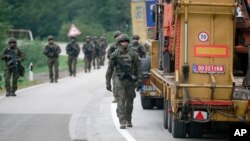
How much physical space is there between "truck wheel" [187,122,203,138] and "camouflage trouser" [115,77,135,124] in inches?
78.5

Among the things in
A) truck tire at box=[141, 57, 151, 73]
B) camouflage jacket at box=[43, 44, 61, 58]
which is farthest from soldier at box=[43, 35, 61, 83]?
truck tire at box=[141, 57, 151, 73]

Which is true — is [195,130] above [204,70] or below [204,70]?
below

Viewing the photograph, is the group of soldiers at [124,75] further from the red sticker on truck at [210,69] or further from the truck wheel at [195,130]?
the red sticker on truck at [210,69]

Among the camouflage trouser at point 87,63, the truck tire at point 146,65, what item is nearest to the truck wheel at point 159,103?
the truck tire at point 146,65

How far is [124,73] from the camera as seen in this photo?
1581cm

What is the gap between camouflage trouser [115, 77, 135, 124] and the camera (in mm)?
15703

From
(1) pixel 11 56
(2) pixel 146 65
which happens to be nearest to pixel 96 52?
(1) pixel 11 56

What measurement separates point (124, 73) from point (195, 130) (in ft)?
8.27

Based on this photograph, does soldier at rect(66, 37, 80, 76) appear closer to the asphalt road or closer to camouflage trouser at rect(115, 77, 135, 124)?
the asphalt road

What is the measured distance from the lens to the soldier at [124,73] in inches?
621

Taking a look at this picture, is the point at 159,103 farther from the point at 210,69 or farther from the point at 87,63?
the point at 87,63

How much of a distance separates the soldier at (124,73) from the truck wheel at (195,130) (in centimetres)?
207

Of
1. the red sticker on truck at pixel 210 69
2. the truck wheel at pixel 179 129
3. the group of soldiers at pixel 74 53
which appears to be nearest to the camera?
the red sticker on truck at pixel 210 69

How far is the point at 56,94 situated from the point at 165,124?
9.40 m
